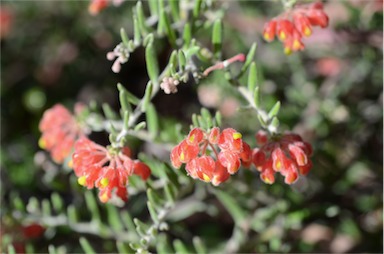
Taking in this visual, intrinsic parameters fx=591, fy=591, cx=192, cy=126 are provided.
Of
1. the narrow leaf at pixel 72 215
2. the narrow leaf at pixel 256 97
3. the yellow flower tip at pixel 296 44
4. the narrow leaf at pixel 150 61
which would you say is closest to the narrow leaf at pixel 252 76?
the narrow leaf at pixel 256 97

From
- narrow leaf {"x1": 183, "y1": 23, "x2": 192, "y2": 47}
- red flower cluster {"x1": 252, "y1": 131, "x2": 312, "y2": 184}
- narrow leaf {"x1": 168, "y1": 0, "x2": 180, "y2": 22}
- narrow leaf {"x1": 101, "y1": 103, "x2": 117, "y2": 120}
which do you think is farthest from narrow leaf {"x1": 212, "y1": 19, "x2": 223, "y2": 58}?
narrow leaf {"x1": 101, "y1": 103, "x2": 117, "y2": 120}

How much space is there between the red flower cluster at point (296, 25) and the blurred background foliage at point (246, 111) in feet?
1.72

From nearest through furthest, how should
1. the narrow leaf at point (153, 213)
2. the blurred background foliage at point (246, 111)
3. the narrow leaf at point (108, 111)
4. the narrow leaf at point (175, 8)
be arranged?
the narrow leaf at point (153, 213), the narrow leaf at point (175, 8), the narrow leaf at point (108, 111), the blurred background foliage at point (246, 111)

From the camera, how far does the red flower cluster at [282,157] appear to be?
147cm

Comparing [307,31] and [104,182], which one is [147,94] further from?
[307,31]

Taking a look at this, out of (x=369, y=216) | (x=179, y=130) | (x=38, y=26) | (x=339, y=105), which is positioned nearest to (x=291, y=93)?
(x=339, y=105)

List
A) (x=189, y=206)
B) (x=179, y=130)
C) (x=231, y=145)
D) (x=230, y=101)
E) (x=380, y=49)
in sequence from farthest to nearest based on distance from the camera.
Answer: (x=230, y=101) < (x=380, y=49) < (x=189, y=206) < (x=179, y=130) < (x=231, y=145)

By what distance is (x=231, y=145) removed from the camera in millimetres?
1350

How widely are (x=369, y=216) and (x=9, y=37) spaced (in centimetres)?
214

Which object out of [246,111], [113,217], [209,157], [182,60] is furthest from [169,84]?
[113,217]

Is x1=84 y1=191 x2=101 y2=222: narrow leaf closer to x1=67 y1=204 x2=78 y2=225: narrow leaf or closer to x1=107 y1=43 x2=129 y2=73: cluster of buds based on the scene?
x1=67 y1=204 x2=78 y2=225: narrow leaf

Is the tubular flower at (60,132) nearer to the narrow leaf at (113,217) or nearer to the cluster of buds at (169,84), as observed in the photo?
the narrow leaf at (113,217)

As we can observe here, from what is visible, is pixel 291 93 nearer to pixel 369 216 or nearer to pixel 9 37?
pixel 369 216

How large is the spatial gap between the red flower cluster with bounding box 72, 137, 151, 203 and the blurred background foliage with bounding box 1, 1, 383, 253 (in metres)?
0.47
